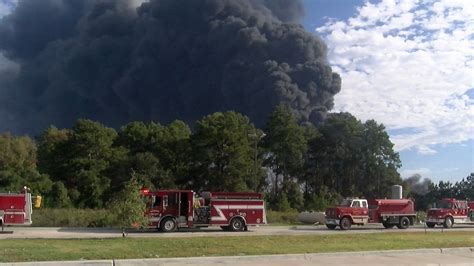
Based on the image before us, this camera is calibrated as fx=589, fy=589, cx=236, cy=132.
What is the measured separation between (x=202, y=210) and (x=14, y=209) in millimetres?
10337

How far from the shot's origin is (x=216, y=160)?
63719 mm

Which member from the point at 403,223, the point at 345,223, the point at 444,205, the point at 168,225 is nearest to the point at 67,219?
the point at 168,225

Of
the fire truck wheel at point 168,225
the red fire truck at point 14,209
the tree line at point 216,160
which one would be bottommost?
the fire truck wheel at point 168,225

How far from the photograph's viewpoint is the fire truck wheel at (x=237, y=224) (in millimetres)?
34694

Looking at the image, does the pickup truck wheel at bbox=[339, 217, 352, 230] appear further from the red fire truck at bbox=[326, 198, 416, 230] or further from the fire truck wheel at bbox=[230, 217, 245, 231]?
the fire truck wheel at bbox=[230, 217, 245, 231]

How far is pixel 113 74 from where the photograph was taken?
116m

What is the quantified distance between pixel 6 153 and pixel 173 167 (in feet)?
86.7

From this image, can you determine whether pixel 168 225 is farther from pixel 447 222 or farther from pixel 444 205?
pixel 444 205

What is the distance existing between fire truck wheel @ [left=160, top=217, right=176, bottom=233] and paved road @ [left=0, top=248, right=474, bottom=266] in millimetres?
16549

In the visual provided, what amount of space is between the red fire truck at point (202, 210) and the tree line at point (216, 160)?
2091 cm

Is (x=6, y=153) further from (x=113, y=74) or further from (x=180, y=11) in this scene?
(x=180, y=11)

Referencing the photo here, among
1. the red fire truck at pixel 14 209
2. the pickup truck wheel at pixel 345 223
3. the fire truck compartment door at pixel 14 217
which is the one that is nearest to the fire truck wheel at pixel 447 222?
the pickup truck wheel at pixel 345 223

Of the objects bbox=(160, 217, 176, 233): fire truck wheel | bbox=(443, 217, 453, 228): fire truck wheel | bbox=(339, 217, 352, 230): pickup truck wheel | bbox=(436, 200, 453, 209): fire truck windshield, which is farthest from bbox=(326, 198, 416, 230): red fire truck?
bbox=(160, 217, 176, 233): fire truck wheel

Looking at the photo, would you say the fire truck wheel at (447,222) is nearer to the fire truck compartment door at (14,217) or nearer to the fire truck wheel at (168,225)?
the fire truck wheel at (168,225)
